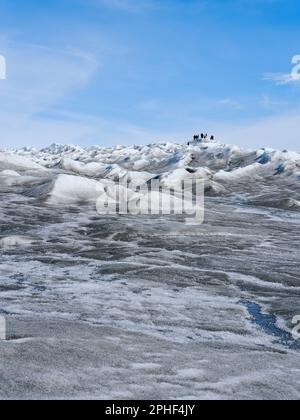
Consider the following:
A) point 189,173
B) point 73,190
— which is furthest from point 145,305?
point 189,173

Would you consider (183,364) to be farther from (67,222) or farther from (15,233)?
(67,222)

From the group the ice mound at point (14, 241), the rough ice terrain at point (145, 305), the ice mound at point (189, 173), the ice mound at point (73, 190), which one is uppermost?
the ice mound at point (189, 173)

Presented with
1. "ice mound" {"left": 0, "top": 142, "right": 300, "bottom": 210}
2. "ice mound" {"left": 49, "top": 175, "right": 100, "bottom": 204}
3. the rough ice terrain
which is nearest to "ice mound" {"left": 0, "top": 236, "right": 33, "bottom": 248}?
the rough ice terrain

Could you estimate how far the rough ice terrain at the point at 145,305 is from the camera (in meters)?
4.74

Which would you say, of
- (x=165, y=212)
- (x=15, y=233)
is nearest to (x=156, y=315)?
(x=15, y=233)

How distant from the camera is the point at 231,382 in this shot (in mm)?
4812

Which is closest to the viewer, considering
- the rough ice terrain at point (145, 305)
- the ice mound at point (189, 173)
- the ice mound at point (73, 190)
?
the rough ice terrain at point (145, 305)

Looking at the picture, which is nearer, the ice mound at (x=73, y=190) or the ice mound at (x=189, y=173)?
the ice mound at (x=73, y=190)

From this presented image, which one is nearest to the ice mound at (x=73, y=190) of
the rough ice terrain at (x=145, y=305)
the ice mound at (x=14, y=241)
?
the rough ice terrain at (x=145, y=305)

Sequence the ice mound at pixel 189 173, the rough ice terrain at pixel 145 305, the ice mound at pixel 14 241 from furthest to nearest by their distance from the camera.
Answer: the ice mound at pixel 189 173
the ice mound at pixel 14 241
the rough ice terrain at pixel 145 305

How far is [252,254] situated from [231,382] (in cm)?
900

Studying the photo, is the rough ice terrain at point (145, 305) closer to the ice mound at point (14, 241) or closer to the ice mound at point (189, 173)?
the ice mound at point (14, 241)

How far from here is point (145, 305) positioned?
8148 mm

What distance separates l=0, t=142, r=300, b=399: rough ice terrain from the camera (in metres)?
4.74
